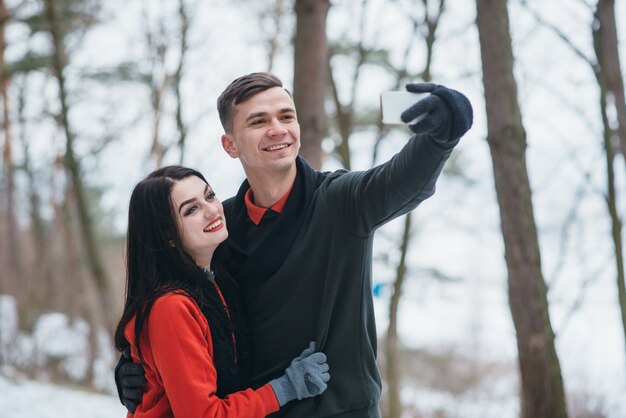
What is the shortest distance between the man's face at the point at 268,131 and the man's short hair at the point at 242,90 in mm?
16

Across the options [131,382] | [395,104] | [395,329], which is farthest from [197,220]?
[395,329]

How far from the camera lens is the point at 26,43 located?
11.5m

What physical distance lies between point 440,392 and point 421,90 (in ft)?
37.4

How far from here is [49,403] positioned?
7.20 metres

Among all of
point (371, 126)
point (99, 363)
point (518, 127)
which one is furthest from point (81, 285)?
point (518, 127)

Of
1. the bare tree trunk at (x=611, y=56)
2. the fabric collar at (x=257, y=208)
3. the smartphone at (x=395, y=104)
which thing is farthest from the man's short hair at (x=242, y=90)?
the bare tree trunk at (x=611, y=56)

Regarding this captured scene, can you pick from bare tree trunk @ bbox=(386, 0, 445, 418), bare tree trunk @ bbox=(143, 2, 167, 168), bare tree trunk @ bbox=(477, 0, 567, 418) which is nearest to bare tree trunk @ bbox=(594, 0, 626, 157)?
bare tree trunk @ bbox=(477, 0, 567, 418)

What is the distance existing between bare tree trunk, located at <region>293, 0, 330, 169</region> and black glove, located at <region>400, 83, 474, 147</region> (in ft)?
8.25

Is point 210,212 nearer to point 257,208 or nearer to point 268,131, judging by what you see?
point 257,208

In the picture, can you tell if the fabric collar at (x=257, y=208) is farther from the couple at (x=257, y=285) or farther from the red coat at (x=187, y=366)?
the red coat at (x=187, y=366)

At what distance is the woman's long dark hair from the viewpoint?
214 centimetres

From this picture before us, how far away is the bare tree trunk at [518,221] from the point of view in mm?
3539

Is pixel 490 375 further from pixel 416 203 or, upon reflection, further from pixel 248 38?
pixel 416 203

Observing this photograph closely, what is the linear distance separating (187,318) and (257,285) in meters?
0.30
